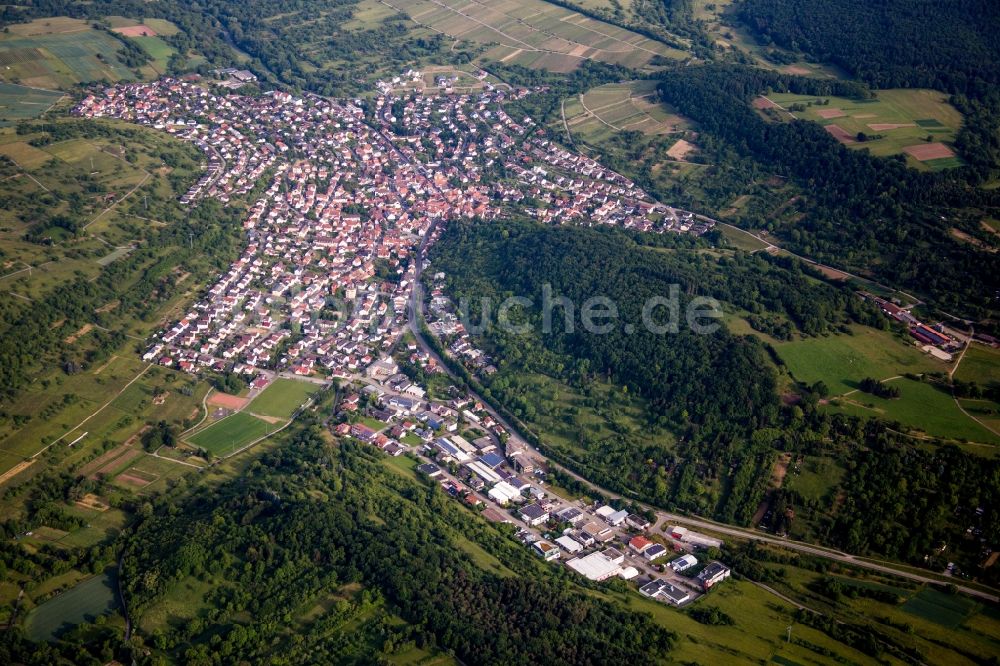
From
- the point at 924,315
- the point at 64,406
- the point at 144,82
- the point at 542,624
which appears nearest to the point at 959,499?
the point at 924,315

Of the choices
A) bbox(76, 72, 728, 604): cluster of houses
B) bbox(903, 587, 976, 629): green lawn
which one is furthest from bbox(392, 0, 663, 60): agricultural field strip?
bbox(903, 587, 976, 629): green lawn

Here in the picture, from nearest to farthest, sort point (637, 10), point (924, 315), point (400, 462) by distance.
A: 1. point (400, 462)
2. point (924, 315)
3. point (637, 10)

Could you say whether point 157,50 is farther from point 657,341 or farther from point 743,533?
point 743,533

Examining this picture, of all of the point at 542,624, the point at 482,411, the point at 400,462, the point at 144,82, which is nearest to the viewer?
the point at 542,624

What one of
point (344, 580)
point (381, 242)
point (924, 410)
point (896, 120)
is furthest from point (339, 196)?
point (924, 410)

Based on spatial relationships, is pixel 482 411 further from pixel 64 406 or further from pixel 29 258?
pixel 29 258

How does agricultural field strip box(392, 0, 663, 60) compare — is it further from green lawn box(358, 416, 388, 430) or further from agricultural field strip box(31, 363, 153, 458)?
agricultural field strip box(31, 363, 153, 458)
